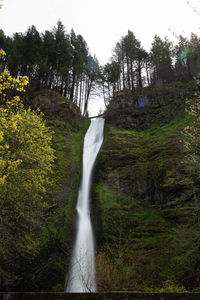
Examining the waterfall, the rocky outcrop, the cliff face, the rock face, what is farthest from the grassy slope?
the rocky outcrop

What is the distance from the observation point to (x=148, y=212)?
20.6 meters

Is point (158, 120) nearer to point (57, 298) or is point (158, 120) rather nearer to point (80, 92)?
point (80, 92)

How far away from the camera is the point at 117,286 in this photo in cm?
1174

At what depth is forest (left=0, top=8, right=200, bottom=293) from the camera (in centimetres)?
1394

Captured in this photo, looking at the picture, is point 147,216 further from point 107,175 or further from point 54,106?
point 54,106

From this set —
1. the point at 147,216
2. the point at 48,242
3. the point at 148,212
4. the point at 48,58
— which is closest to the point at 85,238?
the point at 48,242

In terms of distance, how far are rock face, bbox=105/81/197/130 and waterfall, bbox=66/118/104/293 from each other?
6.72 m

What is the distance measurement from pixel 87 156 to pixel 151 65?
110 ft

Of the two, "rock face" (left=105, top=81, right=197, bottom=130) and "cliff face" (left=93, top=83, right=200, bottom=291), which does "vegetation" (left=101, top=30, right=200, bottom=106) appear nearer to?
"rock face" (left=105, top=81, right=197, bottom=130)

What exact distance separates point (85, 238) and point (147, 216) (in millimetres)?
6107

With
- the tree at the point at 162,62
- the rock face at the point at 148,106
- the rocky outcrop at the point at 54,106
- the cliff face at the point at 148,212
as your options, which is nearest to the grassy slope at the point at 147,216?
the cliff face at the point at 148,212

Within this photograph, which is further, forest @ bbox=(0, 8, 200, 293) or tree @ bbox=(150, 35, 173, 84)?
tree @ bbox=(150, 35, 173, 84)

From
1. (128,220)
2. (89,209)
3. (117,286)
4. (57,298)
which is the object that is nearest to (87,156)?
(89,209)

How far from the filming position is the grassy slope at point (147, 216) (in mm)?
14081
